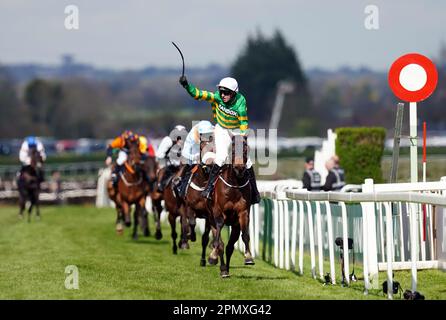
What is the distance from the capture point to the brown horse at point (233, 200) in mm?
12133

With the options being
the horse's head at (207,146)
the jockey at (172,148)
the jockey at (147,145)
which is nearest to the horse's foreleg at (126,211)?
the jockey at (147,145)

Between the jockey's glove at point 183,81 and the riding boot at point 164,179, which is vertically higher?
the jockey's glove at point 183,81

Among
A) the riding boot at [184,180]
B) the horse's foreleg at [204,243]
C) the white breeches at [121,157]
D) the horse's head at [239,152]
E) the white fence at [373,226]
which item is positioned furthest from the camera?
the white breeches at [121,157]

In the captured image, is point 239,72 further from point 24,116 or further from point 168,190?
point 168,190

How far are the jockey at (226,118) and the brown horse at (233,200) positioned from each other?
115mm

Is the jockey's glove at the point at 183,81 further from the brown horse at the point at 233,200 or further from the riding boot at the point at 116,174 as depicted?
the riding boot at the point at 116,174

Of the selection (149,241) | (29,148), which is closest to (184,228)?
(149,241)

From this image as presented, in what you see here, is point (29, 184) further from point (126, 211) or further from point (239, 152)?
point (239, 152)

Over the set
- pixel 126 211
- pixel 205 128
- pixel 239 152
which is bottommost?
pixel 126 211

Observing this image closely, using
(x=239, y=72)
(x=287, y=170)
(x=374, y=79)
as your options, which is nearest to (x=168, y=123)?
(x=239, y=72)

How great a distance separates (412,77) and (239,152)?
89.7 inches

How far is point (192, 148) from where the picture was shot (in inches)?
619

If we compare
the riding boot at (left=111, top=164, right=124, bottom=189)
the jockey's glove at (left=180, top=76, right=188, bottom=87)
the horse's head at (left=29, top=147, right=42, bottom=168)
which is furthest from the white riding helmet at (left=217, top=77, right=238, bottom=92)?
the horse's head at (left=29, top=147, right=42, bottom=168)

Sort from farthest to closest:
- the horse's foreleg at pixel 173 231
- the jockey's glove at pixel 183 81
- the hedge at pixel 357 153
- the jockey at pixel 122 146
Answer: the hedge at pixel 357 153 < the jockey at pixel 122 146 < the horse's foreleg at pixel 173 231 < the jockey's glove at pixel 183 81
